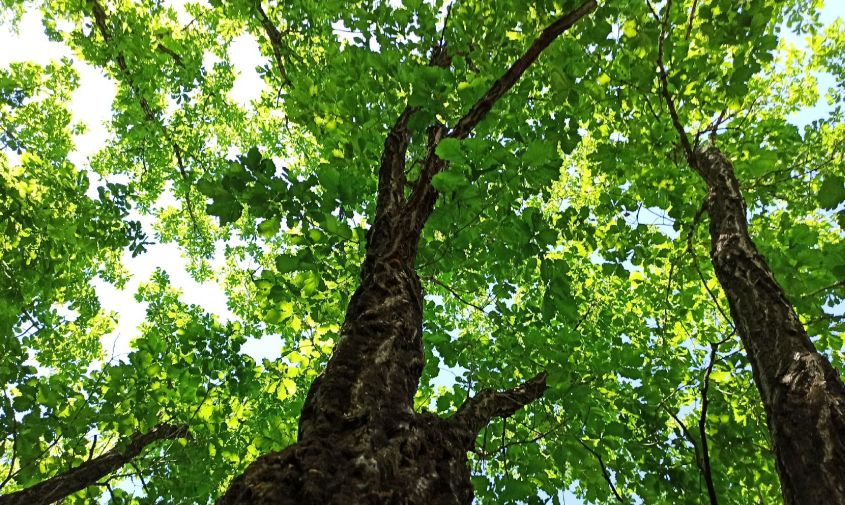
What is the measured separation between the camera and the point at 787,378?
7.93 ft

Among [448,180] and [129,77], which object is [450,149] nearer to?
[448,180]

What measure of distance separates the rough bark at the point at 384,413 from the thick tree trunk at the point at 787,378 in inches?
59.5

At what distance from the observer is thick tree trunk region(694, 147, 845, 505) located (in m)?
1.98

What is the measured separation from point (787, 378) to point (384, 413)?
2242 millimetres

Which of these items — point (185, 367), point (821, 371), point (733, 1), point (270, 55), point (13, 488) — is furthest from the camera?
point (270, 55)

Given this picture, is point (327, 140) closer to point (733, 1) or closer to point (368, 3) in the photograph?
point (368, 3)

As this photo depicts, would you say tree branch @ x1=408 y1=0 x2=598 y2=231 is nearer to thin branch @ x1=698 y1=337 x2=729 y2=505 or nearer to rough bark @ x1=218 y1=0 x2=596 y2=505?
rough bark @ x1=218 y1=0 x2=596 y2=505

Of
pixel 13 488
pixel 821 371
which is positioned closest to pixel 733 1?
pixel 821 371

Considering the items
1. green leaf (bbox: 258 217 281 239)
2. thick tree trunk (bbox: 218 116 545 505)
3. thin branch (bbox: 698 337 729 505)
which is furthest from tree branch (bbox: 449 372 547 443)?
green leaf (bbox: 258 217 281 239)

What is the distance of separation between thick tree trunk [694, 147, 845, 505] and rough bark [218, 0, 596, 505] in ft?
4.96

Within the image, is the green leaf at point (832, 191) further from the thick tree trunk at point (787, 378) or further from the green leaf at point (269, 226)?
the green leaf at point (269, 226)

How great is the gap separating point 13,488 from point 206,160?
24.0 feet

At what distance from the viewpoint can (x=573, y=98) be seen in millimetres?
3078

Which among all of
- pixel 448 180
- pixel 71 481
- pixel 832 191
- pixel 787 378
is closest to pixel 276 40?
pixel 448 180
